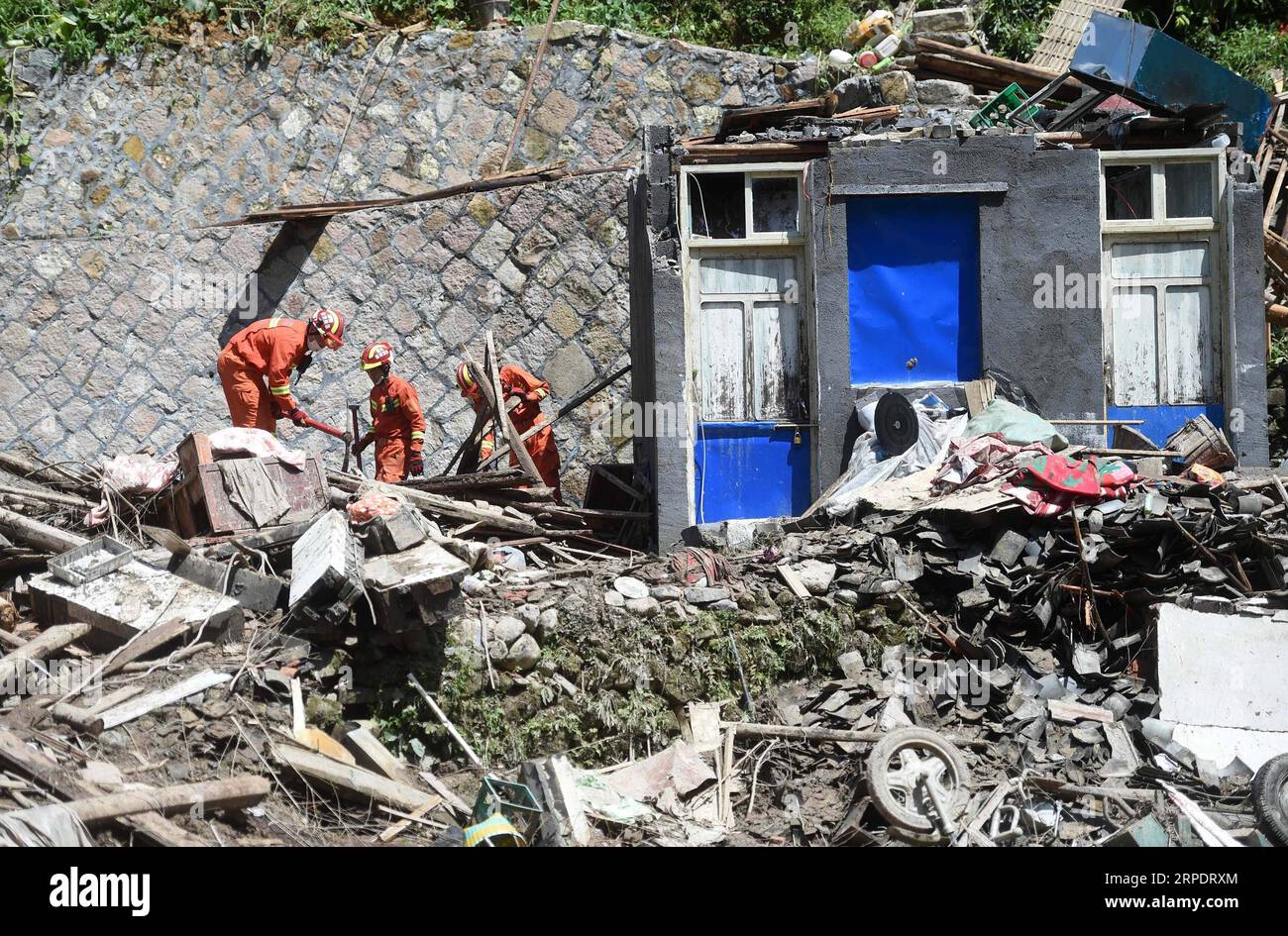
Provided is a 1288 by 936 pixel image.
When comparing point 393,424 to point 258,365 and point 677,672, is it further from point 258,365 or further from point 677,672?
point 677,672

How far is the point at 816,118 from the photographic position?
10.5 metres

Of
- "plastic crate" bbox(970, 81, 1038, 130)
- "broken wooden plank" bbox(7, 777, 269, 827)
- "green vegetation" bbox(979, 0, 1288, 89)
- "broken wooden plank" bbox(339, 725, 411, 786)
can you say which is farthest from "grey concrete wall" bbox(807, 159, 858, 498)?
"green vegetation" bbox(979, 0, 1288, 89)

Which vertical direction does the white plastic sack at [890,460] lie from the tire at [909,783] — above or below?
above

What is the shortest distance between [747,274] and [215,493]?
4213 mm

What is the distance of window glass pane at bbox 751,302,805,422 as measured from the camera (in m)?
10.4

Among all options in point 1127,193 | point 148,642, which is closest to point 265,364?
point 148,642

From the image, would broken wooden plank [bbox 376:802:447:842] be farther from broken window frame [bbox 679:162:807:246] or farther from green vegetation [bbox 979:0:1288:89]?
green vegetation [bbox 979:0:1288:89]

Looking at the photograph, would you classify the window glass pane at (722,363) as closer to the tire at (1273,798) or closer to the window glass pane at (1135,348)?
the window glass pane at (1135,348)

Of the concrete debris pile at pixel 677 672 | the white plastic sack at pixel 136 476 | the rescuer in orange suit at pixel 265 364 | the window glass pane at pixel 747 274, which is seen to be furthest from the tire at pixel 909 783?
the rescuer in orange suit at pixel 265 364

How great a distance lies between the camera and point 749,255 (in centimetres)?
1039

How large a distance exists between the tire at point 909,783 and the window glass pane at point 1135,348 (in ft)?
14.1

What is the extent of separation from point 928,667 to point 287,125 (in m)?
8.78

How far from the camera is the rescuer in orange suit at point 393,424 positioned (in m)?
11.0

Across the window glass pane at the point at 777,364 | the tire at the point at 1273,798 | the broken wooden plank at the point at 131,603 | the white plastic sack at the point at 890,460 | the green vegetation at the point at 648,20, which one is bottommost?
the tire at the point at 1273,798
